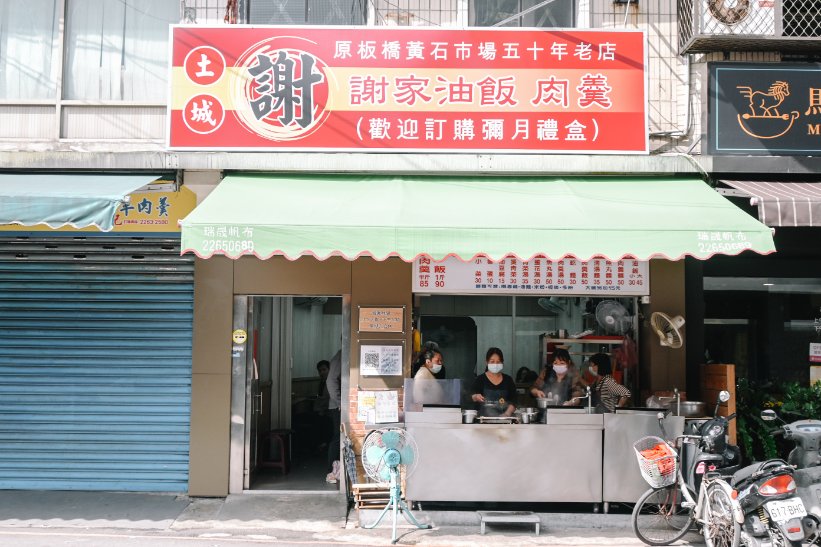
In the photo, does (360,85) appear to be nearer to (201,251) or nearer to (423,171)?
(423,171)

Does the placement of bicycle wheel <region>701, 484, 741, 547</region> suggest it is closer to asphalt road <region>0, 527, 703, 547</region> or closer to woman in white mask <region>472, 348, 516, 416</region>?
asphalt road <region>0, 527, 703, 547</region>

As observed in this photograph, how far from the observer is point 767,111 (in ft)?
32.1

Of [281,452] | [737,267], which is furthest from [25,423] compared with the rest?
[737,267]

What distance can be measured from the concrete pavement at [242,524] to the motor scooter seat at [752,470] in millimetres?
1099

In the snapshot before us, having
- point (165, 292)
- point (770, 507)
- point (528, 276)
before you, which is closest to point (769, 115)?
point (528, 276)

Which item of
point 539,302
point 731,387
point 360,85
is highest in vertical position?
point 360,85

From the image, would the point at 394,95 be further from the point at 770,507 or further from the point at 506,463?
the point at 770,507

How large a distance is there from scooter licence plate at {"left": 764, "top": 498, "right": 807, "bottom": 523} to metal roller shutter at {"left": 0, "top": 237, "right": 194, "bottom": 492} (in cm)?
670

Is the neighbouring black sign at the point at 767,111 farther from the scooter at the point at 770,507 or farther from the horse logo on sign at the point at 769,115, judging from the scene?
the scooter at the point at 770,507

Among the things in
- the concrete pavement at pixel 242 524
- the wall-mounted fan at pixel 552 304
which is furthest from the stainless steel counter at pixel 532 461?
the wall-mounted fan at pixel 552 304

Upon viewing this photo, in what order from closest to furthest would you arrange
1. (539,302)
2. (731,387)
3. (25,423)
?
(731,387) → (25,423) → (539,302)

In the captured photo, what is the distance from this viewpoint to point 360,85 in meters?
9.68

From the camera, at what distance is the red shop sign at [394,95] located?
965 cm

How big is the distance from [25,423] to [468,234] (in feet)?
20.7
